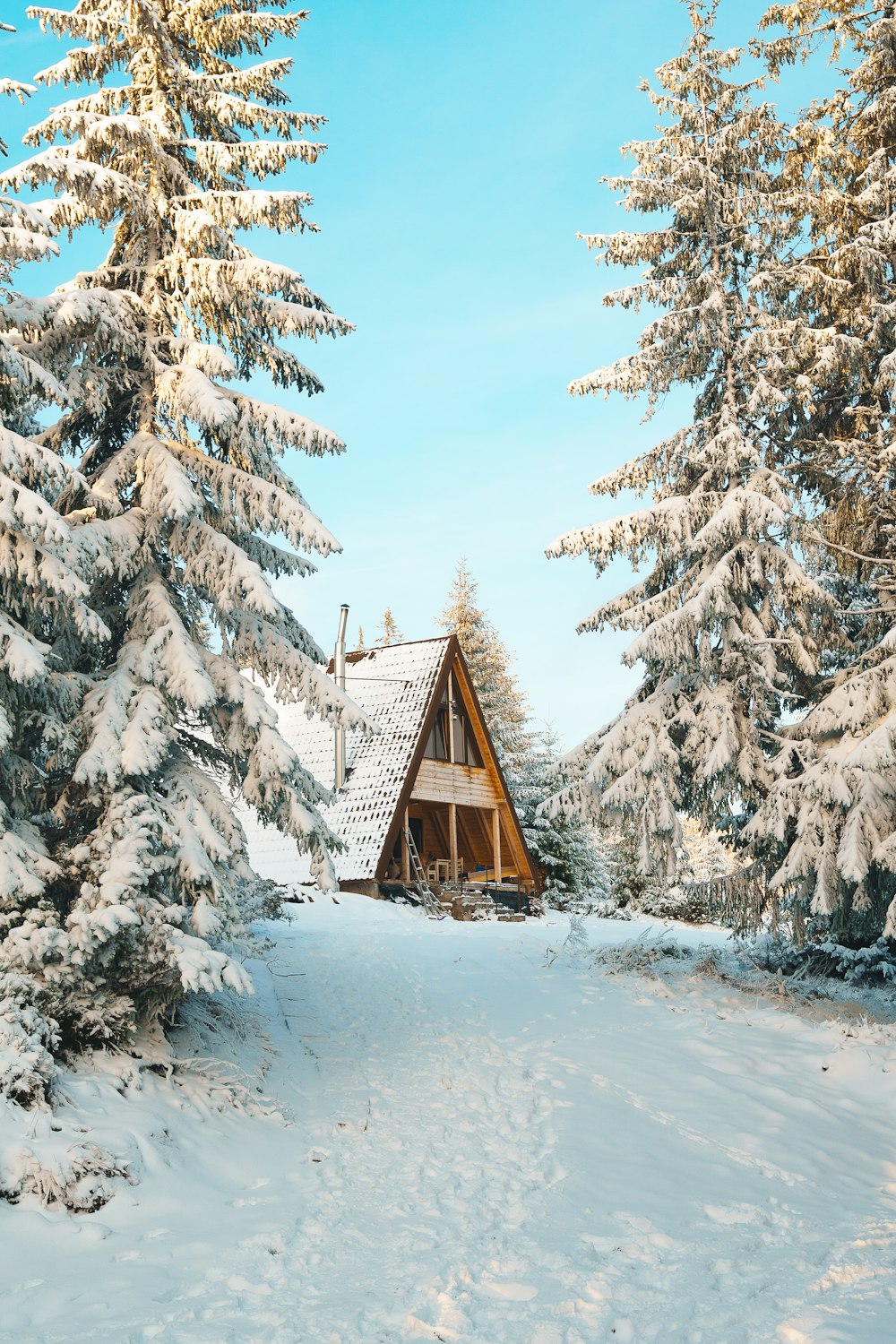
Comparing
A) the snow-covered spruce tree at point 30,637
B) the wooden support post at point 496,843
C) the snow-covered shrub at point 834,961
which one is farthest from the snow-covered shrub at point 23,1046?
the wooden support post at point 496,843

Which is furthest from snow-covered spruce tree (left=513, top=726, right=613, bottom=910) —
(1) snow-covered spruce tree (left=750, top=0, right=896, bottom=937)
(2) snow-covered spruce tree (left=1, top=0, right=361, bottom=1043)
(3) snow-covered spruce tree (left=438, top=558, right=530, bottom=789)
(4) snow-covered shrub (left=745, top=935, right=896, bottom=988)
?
(2) snow-covered spruce tree (left=1, top=0, right=361, bottom=1043)

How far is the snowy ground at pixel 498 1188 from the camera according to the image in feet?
14.8

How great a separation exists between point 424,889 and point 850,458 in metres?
11.7

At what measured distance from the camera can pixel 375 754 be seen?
69.2 ft

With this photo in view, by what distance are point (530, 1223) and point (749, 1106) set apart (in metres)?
3.18

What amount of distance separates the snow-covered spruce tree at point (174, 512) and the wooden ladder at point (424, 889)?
34.5ft

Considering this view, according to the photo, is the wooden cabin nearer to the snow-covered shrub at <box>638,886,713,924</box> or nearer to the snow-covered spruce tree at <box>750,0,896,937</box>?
the snow-covered shrub at <box>638,886,713,924</box>

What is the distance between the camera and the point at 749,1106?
8.23 metres

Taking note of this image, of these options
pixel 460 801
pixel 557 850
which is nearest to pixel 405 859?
pixel 460 801

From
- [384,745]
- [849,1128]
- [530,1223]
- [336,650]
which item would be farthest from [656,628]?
[336,650]

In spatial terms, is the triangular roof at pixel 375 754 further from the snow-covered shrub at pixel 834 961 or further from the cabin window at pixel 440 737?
the snow-covered shrub at pixel 834 961

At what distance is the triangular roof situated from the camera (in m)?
19.3

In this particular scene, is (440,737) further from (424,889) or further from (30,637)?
(30,637)

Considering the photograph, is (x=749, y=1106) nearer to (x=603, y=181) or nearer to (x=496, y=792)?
(x=603, y=181)
